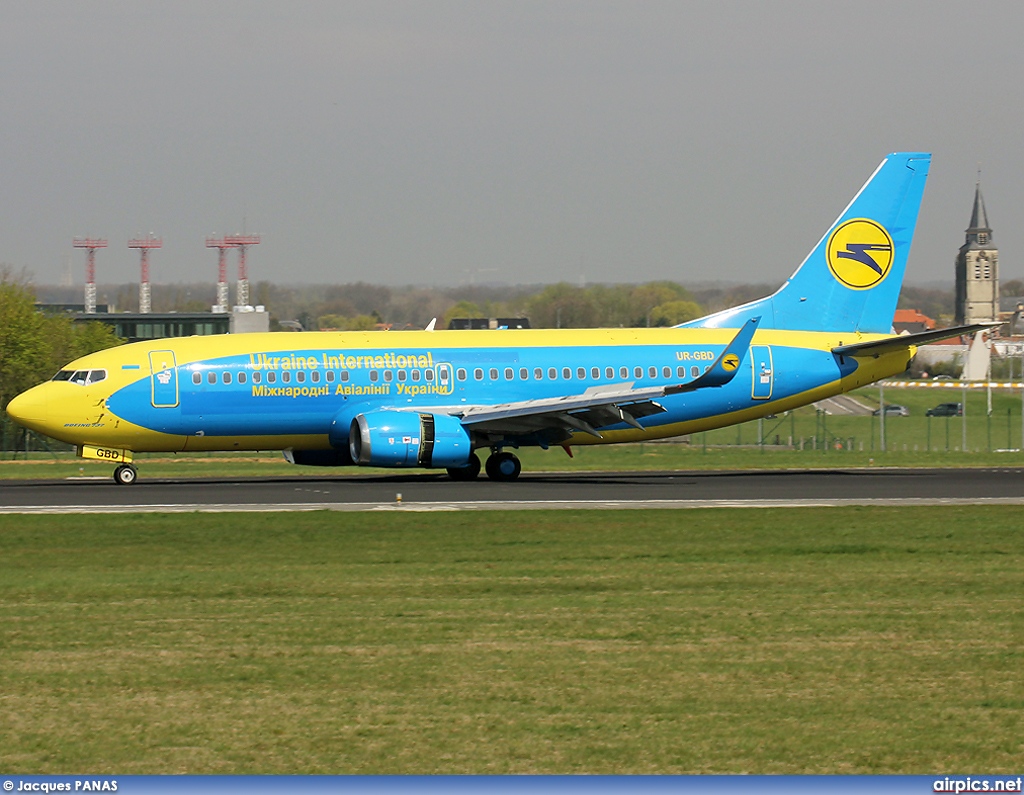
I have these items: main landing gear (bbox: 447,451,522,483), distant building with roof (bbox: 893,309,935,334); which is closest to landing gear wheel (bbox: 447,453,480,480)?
main landing gear (bbox: 447,451,522,483)

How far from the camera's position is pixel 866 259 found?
42.2 metres

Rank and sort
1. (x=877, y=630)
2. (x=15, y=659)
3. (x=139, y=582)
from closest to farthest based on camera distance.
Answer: (x=15, y=659), (x=877, y=630), (x=139, y=582)

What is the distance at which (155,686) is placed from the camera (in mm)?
12500

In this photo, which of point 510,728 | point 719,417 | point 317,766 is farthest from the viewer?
point 719,417

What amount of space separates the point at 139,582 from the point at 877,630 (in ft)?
32.3

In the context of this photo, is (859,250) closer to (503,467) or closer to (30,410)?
(503,467)

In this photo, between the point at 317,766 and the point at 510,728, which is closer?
the point at 317,766

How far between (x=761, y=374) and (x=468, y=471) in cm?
883

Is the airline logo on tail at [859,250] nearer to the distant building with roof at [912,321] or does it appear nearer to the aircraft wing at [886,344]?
the aircraft wing at [886,344]

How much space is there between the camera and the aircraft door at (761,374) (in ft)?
130

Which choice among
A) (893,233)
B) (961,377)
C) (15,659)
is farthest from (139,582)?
(961,377)

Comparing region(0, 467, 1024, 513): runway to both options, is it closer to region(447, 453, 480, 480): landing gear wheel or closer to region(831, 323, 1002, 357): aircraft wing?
region(447, 453, 480, 480): landing gear wheel

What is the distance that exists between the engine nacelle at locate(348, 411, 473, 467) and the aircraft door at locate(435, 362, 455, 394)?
6.42ft

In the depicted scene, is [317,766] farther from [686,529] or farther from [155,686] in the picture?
[686,529]
